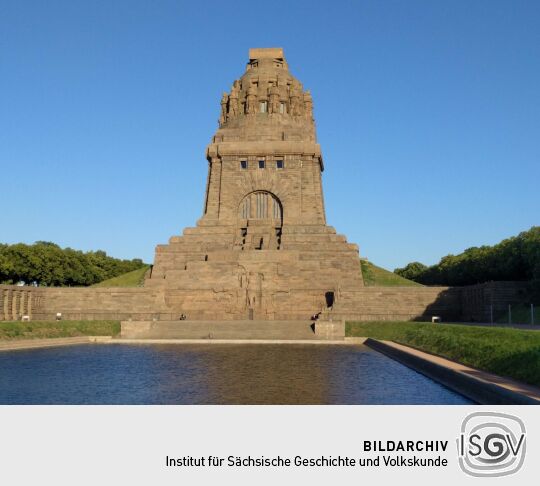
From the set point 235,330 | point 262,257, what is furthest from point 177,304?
point 235,330

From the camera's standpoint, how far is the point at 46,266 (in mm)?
65062

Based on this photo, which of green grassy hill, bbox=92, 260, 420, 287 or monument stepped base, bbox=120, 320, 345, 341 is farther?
green grassy hill, bbox=92, 260, 420, 287

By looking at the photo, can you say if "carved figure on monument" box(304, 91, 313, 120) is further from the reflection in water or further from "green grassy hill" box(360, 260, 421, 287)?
the reflection in water

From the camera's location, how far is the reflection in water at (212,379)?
14133mm

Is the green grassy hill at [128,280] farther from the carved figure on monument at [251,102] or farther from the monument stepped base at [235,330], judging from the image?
the carved figure on monument at [251,102]

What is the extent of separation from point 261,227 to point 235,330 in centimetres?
2101

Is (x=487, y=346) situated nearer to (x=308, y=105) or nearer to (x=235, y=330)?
(x=235, y=330)

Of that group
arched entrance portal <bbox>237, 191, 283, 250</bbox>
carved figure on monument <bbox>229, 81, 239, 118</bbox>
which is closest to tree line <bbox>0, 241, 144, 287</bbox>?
arched entrance portal <bbox>237, 191, 283, 250</bbox>

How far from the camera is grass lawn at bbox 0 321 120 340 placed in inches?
1257

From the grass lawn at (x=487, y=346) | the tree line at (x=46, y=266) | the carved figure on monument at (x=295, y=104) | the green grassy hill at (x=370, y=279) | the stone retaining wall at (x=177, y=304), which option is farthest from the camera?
the carved figure on monument at (x=295, y=104)
